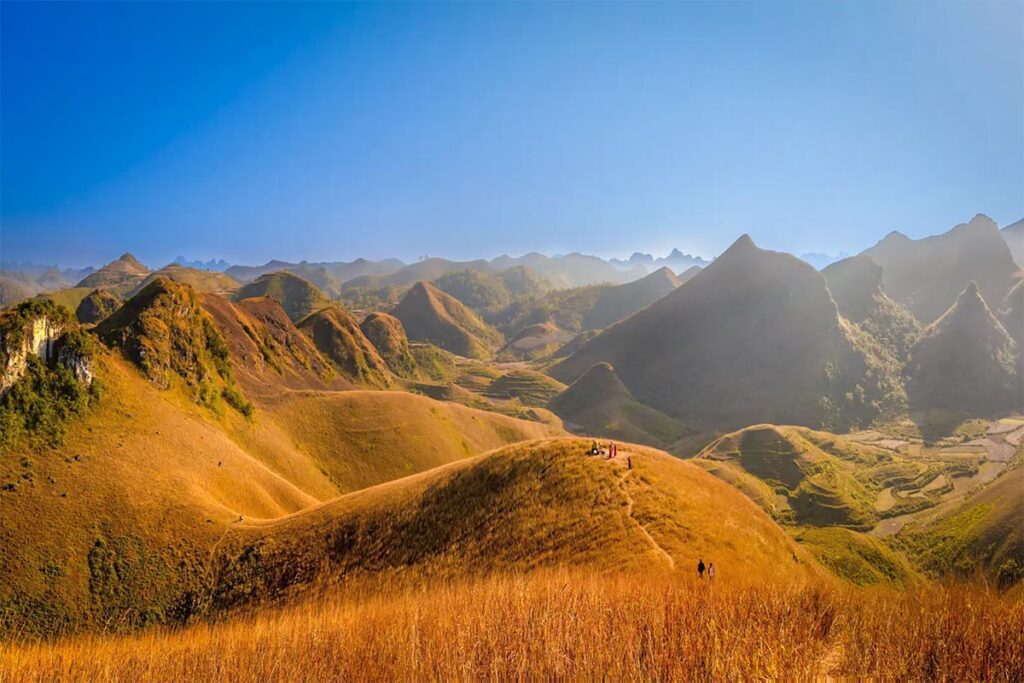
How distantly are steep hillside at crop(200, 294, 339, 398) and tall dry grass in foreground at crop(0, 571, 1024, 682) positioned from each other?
94.5m

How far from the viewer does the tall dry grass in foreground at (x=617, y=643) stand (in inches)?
210

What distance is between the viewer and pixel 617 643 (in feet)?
18.9

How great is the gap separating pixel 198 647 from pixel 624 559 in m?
14.3

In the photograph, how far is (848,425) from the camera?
16162 centimetres

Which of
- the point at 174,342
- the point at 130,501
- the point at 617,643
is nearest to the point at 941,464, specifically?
the point at 617,643

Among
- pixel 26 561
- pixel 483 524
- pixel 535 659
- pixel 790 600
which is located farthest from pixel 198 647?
pixel 26 561

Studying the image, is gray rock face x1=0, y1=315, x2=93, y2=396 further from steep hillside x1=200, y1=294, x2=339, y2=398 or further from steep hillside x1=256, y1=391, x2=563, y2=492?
steep hillside x1=200, y1=294, x2=339, y2=398

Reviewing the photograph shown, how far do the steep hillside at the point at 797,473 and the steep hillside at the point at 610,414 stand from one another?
141 ft

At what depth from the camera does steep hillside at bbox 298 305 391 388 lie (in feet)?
522

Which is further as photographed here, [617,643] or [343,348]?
[343,348]

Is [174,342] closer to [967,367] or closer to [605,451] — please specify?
[605,451]

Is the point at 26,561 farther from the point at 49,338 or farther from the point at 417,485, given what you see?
the point at 417,485

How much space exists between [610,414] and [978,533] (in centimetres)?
11028

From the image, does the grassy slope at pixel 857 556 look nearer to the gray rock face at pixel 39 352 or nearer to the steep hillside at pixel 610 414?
the steep hillside at pixel 610 414
